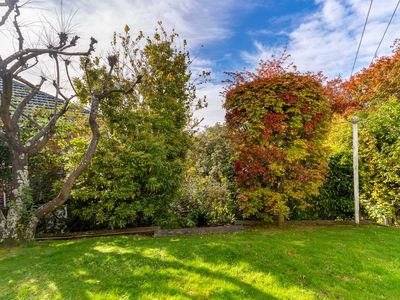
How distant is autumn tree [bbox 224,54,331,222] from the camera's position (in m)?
6.58

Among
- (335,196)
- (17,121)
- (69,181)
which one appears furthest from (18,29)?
(335,196)

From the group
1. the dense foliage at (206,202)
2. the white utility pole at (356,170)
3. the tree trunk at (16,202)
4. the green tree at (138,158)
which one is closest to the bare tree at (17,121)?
the tree trunk at (16,202)

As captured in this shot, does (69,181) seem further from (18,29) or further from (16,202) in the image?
(18,29)

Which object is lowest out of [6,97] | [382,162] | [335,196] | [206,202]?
[206,202]

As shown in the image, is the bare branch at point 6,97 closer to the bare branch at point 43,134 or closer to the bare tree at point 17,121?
the bare tree at point 17,121

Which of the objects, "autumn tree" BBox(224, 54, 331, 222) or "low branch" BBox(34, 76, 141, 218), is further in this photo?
"autumn tree" BBox(224, 54, 331, 222)

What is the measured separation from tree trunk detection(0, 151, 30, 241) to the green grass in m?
0.45

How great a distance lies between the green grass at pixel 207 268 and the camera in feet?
10.6

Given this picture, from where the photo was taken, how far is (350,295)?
324 centimetres

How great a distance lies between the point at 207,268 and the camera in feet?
12.9

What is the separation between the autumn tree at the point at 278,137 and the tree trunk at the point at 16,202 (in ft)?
19.4

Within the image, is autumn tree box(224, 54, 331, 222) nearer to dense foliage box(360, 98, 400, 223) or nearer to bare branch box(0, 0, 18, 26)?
dense foliage box(360, 98, 400, 223)

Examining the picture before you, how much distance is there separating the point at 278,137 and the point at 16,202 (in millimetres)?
7364

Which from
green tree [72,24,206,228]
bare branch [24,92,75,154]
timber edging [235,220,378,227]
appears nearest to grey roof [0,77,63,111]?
green tree [72,24,206,228]
